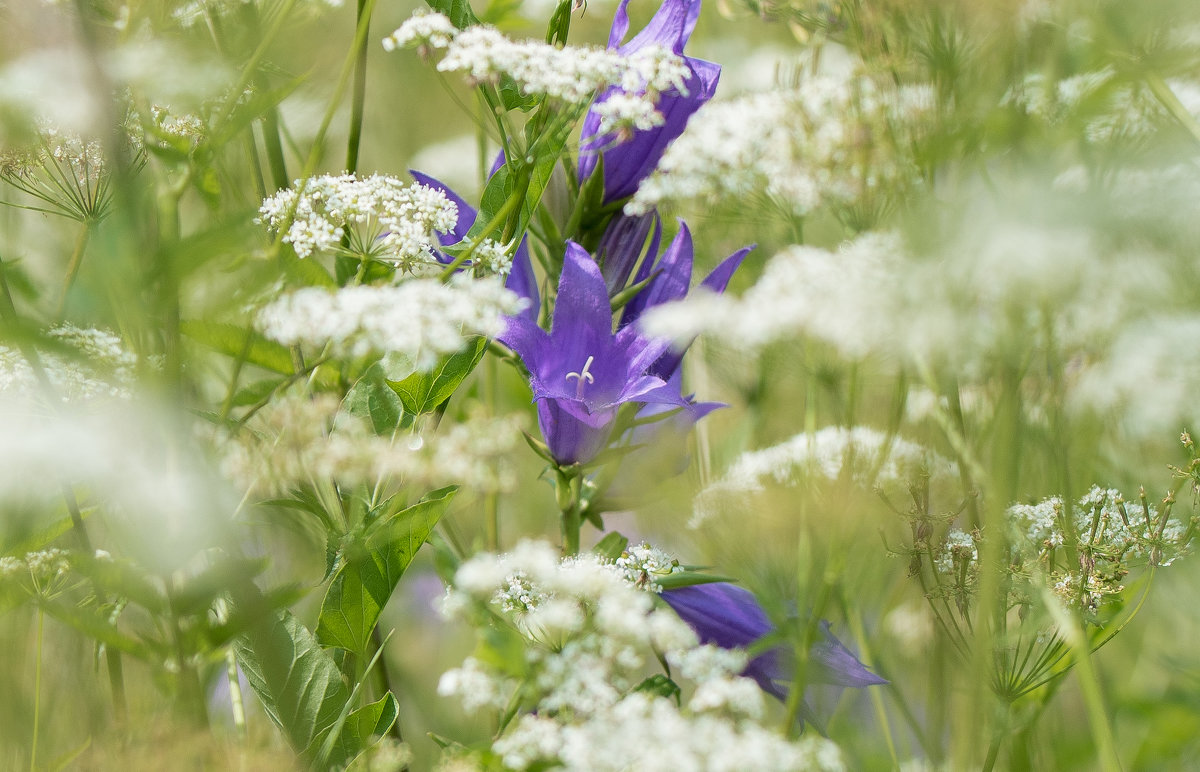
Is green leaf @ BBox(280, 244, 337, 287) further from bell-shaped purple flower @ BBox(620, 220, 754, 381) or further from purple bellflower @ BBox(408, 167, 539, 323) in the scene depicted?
bell-shaped purple flower @ BBox(620, 220, 754, 381)

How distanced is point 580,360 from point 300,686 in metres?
0.26

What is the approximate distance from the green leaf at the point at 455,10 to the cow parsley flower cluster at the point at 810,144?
19 cm

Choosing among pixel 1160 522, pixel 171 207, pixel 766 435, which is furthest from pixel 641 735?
pixel 766 435

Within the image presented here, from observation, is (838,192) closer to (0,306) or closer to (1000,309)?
(1000,309)

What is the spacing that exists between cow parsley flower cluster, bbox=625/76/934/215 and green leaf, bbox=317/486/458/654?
223 mm

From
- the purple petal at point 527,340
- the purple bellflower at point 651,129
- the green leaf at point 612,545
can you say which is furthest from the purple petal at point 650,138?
the green leaf at point 612,545

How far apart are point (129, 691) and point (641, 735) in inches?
18.1

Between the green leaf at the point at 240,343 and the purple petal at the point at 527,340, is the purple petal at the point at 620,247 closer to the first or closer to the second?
the purple petal at the point at 527,340

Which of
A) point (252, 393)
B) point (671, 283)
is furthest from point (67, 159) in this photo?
point (671, 283)

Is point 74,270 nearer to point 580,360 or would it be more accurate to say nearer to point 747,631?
point 580,360

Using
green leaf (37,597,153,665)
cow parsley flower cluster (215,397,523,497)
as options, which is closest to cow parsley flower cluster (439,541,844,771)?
cow parsley flower cluster (215,397,523,497)

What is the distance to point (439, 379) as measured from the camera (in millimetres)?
576

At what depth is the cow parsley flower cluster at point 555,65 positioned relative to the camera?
0.49 meters

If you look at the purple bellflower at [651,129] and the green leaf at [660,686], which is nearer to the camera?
the green leaf at [660,686]
